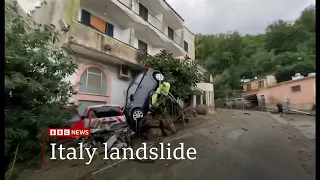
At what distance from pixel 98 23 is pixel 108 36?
1.89ft

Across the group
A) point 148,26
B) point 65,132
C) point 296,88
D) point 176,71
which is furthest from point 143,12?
point 296,88

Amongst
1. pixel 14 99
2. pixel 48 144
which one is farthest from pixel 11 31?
pixel 48 144

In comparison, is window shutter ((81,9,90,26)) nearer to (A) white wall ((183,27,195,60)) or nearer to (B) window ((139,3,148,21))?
(B) window ((139,3,148,21))

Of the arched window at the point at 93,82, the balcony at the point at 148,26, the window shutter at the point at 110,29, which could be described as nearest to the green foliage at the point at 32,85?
the arched window at the point at 93,82

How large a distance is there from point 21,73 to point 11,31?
26 centimetres

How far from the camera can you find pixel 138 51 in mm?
2439

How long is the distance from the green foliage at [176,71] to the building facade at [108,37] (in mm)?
112

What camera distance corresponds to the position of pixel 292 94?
A: 3.19ft

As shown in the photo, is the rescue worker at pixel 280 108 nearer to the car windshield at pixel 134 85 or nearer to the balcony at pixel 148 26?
the car windshield at pixel 134 85

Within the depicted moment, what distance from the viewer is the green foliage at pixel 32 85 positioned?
1054 millimetres

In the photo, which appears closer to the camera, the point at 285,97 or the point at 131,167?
the point at 285,97

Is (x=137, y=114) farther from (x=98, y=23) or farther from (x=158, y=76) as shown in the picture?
(x=98, y=23)

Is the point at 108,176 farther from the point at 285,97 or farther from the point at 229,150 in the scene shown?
the point at 285,97

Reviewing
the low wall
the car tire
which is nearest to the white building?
the car tire
